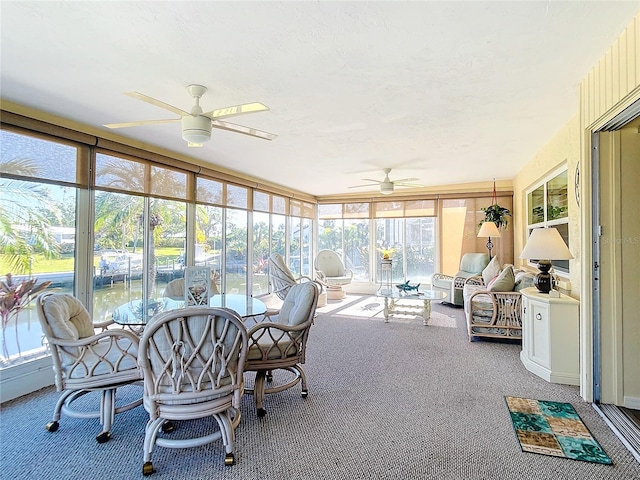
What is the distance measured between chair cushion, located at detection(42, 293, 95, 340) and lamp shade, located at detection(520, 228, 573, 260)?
11.8ft

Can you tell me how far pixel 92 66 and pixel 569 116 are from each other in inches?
155

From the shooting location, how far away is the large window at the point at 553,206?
3486mm

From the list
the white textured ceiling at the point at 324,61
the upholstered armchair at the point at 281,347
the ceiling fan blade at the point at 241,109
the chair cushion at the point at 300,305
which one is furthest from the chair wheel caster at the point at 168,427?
the white textured ceiling at the point at 324,61

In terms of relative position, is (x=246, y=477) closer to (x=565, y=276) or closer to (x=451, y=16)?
(x=451, y=16)

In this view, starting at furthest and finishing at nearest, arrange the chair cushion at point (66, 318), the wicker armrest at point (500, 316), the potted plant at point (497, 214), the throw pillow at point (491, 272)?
1. the potted plant at point (497, 214)
2. the throw pillow at point (491, 272)
3. the wicker armrest at point (500, 316)
4. the chair cushion at point (66, 318)

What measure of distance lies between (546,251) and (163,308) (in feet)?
10.9

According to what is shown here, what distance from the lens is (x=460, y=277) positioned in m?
5.91

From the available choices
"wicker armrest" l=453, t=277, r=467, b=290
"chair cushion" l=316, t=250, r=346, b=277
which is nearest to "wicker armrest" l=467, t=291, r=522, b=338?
"wicker armrest" l=453, t=277, r=467, b=290

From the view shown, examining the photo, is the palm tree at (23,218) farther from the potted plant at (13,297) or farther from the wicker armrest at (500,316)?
the wicker armrest at (500,316)

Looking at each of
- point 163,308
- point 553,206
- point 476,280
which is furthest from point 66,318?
point 476,280

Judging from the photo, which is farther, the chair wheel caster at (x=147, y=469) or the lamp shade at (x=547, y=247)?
the lamp shade at (x=547, y=247)

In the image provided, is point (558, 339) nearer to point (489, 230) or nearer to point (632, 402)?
point (632, 402)

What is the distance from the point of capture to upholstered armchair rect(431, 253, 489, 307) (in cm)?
578

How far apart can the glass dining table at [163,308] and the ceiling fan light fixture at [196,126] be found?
131cm
